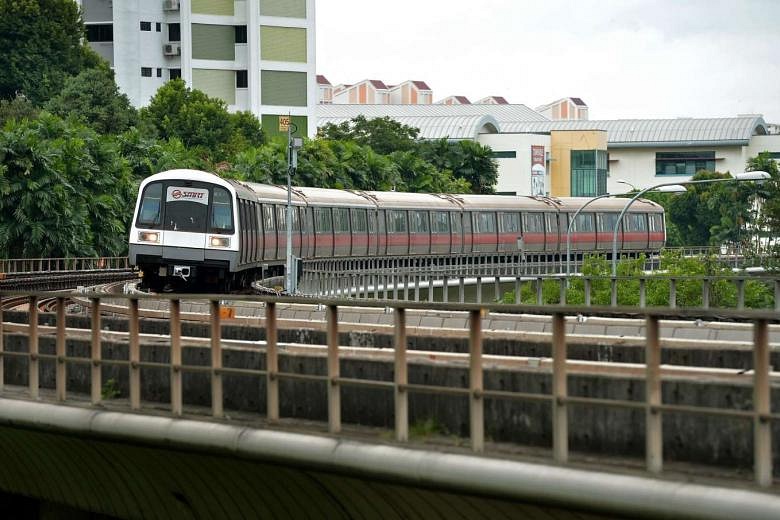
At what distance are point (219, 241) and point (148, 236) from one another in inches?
60.0

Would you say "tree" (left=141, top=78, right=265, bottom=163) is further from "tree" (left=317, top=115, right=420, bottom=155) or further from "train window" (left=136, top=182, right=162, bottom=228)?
"train window" (left=136, top=182, right=162, bottom=228)

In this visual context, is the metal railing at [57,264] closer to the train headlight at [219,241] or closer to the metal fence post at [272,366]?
the train headlight at [219,241]

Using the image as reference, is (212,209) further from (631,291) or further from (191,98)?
(191,98)

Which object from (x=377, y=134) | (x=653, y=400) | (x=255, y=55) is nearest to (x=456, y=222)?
(x=377, y=134)

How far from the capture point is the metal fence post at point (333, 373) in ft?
30.1

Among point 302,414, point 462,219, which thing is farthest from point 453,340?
point 462,219

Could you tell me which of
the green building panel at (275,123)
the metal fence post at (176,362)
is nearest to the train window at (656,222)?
the green building panel at (275,123)

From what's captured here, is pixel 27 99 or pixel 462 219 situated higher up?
pixel 27 99

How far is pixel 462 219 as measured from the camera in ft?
204

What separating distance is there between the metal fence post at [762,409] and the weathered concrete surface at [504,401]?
0.96 feet

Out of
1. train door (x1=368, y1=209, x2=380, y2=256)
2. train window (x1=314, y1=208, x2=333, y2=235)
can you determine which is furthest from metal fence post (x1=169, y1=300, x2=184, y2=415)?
train door (x1=368, y1=209, x2=380, y2=256)

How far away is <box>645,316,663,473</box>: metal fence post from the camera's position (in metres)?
7.62

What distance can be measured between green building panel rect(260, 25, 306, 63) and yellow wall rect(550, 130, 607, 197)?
3326cm

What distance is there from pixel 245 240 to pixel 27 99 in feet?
244
